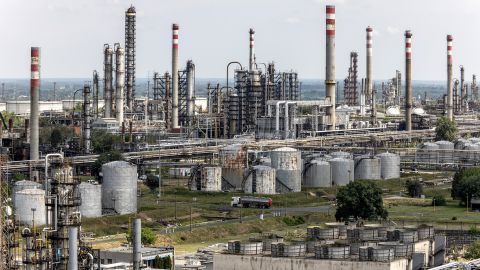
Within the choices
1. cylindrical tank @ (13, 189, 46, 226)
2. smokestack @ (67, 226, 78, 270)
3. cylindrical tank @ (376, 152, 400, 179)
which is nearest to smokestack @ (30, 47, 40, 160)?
cylindrical tank @ (13, 189, 46, 226)

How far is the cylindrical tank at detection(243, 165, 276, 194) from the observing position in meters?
64.9

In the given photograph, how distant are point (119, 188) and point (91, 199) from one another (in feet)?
7.90

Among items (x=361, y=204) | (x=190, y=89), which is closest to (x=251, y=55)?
(x=190, y=89)

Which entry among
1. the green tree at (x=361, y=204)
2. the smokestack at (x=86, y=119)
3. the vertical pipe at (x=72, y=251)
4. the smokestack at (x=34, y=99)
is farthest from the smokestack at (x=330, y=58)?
the vertical pipe at (x=72, y=251)

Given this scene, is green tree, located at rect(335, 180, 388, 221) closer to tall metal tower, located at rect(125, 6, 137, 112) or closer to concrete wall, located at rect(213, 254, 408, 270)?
concrete wall, located at rect(213, 254, 408, 270)

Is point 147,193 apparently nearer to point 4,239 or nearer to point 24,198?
point 24,198

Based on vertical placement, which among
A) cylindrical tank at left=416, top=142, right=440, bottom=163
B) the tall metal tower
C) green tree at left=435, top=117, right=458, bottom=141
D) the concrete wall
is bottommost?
the concrete wall

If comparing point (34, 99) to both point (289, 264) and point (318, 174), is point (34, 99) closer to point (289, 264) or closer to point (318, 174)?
point (318, 174)

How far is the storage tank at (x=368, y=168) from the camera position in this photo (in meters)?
71.8

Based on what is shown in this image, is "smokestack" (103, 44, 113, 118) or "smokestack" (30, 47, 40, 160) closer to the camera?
"smokestack" (30, 47, 40, 160)

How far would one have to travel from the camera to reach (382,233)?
3938 cm

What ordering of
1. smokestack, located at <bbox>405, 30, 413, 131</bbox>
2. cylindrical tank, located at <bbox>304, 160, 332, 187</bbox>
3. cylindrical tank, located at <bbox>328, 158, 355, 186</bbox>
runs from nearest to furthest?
cylindrical tank, located at <bbox>304, 160, 332, 187</bbox> < cylindrical tank, located at <bbox>328, 158, 355, 186</bbox> < smokestack, located at <bbox>405, 30, 413, 131</bbox>

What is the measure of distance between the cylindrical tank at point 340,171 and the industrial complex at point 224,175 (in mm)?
79

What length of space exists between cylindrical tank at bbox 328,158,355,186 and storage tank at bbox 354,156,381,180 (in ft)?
4.87
